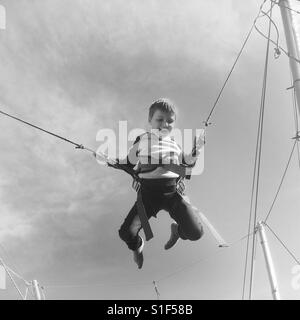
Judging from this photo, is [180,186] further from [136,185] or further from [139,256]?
[139,256]

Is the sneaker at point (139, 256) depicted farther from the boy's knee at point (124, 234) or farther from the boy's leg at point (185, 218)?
the boy's leg at point (185, 218)

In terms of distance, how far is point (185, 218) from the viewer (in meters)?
5.96

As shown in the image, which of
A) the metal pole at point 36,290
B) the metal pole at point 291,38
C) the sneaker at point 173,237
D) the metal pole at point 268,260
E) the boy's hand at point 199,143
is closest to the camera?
the boy's hand at point 199,143

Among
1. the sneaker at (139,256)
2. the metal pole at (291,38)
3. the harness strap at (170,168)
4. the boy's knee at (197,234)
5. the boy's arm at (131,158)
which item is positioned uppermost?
the metal pole at (291,38)

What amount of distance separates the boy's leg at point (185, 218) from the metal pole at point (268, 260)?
1110cm

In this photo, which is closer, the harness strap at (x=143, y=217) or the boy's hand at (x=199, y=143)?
the harness strap at (x=143, y=217)

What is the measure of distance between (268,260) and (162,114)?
12.1 metres

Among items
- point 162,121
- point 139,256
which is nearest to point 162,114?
point 162,121

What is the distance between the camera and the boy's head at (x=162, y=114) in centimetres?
604

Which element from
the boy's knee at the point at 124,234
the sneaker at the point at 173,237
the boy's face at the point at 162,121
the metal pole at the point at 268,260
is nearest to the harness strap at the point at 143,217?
the boy's knee at the point at 124,234

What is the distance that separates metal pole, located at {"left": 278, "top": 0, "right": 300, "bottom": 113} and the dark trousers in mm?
4729

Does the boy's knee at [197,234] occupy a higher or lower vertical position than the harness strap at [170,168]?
lower
